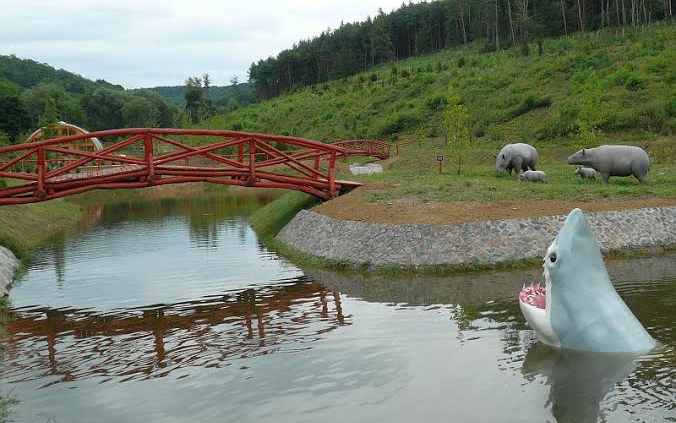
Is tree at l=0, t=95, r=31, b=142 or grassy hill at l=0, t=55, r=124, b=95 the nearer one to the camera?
tree at l=0, t=95, r=31, b=142

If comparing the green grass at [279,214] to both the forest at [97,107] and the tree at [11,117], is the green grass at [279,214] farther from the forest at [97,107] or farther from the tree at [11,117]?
the tree at [11,117]

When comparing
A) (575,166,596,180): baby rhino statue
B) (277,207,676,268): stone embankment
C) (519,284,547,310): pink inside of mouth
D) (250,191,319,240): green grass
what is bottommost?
(519,284,547,310): pink inside of mouth

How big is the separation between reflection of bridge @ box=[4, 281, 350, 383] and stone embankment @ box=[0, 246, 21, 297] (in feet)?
9.95

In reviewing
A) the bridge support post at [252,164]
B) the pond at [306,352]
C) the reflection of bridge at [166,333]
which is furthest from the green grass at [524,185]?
the reflection of bridge at [166,333]

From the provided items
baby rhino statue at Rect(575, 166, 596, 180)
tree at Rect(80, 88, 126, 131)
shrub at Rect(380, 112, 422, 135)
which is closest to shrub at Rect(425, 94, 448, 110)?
shrub at Rect(380, 112, 422, 135)

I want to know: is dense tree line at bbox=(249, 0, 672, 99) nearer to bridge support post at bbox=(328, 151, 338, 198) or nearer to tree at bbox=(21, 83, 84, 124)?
tree at bbox=(21, 83, 84, 124)

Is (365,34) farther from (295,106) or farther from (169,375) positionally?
(169,375)

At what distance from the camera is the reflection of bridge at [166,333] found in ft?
45.6

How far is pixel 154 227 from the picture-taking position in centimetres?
3634

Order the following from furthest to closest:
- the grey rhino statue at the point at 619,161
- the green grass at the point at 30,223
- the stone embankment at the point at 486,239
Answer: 1. the green grass at the point at 30,223
2. the grey rhino statue at the point at 619,161
3. the stone embankment at the point at 486,239

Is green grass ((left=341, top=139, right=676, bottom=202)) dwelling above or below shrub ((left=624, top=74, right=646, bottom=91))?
below

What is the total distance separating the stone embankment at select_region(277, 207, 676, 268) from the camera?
68.5ft

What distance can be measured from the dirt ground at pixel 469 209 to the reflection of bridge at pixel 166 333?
4.37 metres

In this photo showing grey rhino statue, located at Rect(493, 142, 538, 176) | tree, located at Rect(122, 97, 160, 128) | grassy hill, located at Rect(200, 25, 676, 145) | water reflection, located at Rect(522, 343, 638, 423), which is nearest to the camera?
water reflection, located at Rect(522, 343, 638, 423)
